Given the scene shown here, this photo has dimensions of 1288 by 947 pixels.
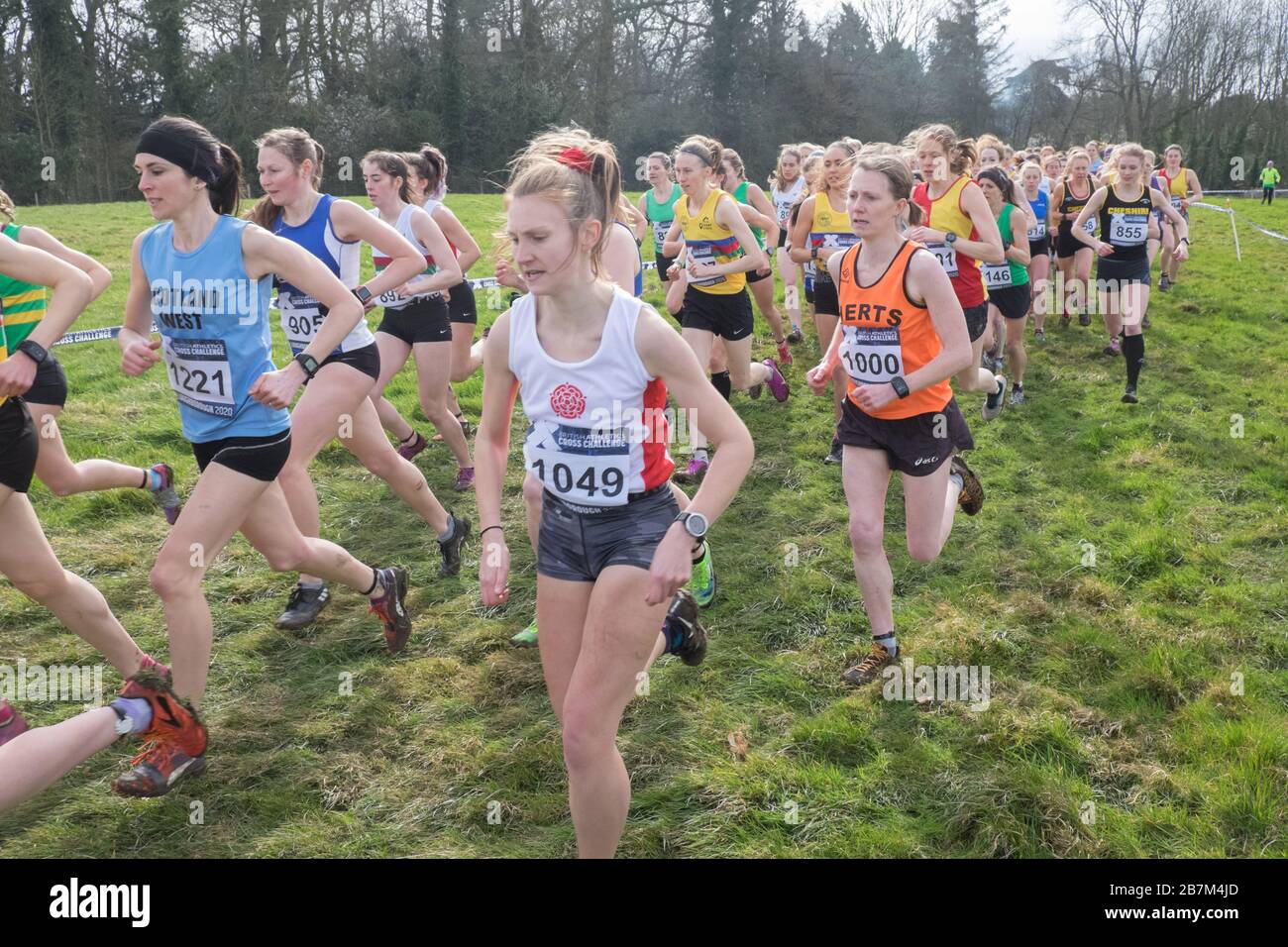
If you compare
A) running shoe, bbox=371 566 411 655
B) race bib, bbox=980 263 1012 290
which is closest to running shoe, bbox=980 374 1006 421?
race bib, bbox=980 263 1012 290

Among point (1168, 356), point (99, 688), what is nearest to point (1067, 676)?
point (99, 688)

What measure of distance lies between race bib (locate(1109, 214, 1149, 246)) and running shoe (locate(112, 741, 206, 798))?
874 cm

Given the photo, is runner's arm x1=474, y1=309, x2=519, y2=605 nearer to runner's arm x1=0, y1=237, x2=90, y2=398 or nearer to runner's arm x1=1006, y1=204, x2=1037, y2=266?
runner's arm x1=0, y1=237, x2=90, y2=398

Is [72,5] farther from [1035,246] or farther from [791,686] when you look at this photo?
[791,686]

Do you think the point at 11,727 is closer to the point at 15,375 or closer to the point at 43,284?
the point at 15,375

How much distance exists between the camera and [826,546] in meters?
6.42

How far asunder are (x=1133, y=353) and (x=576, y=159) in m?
7.82

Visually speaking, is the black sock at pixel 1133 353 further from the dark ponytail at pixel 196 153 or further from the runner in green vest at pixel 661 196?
the dark ponytail at pixel 196 153

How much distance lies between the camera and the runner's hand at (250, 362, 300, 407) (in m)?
3.80

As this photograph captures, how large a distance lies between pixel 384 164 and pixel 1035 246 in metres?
8.67

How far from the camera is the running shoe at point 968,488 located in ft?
18.8

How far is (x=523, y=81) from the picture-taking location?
116 ft

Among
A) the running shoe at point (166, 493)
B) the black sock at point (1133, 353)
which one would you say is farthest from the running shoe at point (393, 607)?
the black sock at point (1133, 353)

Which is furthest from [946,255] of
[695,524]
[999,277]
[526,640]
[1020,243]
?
[695,524]
